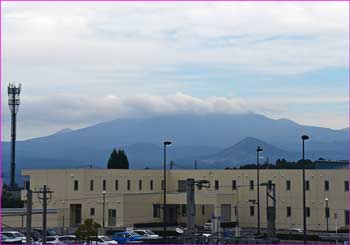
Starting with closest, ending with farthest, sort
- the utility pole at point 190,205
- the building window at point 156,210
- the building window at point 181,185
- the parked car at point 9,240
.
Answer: the utility pole at point 190,205 < the parked car at point 9,240 < the building window at point 156,210 < the building window at point 181,185

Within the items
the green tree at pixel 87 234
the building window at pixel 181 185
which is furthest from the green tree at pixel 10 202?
the green tree at pixel 87 234

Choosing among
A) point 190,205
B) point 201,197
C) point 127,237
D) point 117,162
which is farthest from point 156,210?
point 190,205

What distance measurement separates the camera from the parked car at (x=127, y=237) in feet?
137

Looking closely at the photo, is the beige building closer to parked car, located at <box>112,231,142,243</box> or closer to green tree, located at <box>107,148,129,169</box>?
parked car, located at <box>112,231,142,243</box>

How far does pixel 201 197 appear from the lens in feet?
175

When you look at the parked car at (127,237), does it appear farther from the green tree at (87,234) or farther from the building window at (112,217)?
the building window at (112,217)

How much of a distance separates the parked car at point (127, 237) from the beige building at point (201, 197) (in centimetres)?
705

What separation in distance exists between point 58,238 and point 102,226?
39.6ft

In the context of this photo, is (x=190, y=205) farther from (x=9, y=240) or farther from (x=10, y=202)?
(x=10, y=202)

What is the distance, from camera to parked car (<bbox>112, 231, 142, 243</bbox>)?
41.9 metres

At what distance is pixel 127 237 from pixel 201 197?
1147 cm

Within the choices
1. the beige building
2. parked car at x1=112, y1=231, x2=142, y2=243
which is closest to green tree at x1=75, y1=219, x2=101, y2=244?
parked car at x1=112, y1=231, x2=142, y2=243


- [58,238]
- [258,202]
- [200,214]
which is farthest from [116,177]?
[58,238]

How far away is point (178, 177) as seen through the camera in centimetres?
5834
